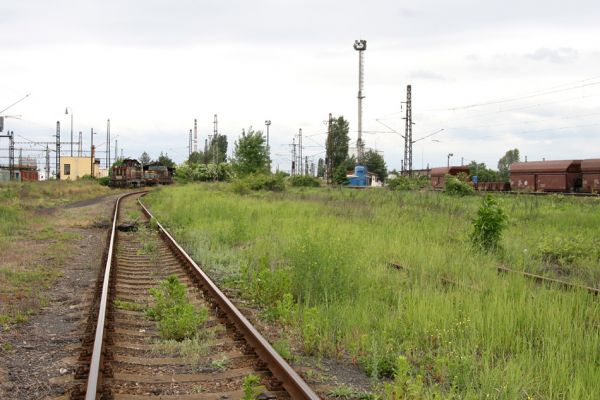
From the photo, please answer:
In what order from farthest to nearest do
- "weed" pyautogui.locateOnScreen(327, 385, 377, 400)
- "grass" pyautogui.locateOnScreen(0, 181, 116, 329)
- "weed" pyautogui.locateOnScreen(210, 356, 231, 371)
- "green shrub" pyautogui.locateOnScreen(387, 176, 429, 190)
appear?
"green shrub" pyautogui.locateOnScreen(387, 176, 429, 190)
"grass" pyautogui.locateOnScreen(0, 181, 116, 329)
"weed" pyautogui.locateOnScreen(210, 356, 231, 371)
"weed" pyautogui.locateOnScreen(327, 385, 377, 400)

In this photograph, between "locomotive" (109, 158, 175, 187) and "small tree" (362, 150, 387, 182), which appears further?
"small tree" (362, 150, 387, 182)

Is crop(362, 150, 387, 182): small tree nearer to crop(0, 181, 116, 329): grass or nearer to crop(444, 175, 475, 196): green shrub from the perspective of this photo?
crop(444, 175, 475, 196): green shrub

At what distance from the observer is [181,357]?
581cm

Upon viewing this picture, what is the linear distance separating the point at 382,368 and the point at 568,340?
76.7 inches

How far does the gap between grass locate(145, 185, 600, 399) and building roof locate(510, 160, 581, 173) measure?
25.2 m

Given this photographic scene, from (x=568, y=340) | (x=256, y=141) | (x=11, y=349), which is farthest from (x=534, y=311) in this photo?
(x=256, y=141)

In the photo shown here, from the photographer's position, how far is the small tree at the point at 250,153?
47906 mm

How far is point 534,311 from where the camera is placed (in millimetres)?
6578

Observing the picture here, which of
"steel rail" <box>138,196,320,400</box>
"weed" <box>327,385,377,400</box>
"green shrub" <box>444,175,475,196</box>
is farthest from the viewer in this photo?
"green shrub" <box>444,175,475,196</box>

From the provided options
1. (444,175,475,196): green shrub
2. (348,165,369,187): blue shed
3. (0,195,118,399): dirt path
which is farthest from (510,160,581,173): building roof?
(0,195,118,399): dirt path

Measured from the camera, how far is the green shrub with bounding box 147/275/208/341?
21.2 feet

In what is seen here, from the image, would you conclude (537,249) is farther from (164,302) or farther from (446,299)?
(164,302)

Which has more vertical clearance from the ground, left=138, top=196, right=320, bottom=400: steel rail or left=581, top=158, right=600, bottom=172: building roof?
left=581, top=158, right=600, bottom=172: building roof

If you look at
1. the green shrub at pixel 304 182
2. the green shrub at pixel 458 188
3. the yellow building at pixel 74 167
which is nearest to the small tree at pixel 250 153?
the green shrub at pixel 304 182
